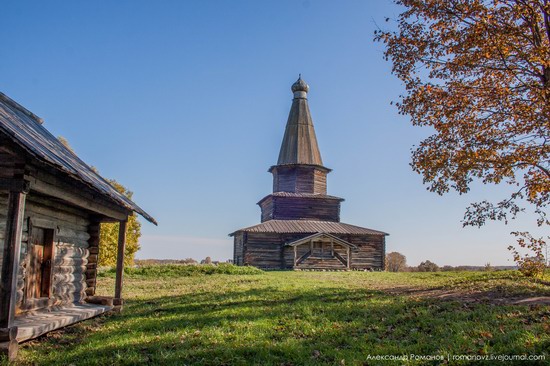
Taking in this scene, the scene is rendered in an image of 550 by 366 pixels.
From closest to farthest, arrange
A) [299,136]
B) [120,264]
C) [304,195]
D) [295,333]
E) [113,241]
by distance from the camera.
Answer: [295,333]
[120,264]
[113,241]
[304,195]
[299,136]

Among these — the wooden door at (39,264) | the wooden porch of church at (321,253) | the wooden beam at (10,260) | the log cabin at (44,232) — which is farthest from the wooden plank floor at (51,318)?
the wooden porch of church at (321,253)

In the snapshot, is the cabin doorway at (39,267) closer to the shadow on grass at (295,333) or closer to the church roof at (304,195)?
the shadow on grass at (295,333)

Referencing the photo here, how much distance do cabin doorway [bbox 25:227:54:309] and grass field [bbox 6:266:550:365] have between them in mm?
1182

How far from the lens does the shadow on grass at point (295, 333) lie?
691 centimetres

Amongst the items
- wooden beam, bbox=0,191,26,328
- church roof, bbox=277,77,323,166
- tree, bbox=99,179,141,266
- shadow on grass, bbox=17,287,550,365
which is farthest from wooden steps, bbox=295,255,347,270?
wooden beam, bbox=0,191,26,328

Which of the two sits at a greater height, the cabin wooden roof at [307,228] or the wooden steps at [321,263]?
the cabin wooden roof at [307,228]

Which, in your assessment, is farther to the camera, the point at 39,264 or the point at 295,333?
the point at 39,264

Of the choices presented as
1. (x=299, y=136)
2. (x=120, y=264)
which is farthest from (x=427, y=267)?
(x=120, y=264)

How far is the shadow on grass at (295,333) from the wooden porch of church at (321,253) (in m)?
26.1

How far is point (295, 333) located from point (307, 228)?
31.5m

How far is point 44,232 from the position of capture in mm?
10898

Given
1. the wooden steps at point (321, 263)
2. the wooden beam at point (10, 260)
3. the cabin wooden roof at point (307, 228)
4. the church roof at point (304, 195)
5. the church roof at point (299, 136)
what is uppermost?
the church roof at point (299, 136)

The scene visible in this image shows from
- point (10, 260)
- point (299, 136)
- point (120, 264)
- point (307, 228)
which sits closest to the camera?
point (10, 260)

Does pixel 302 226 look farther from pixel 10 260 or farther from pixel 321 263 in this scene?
pixel 10 260
